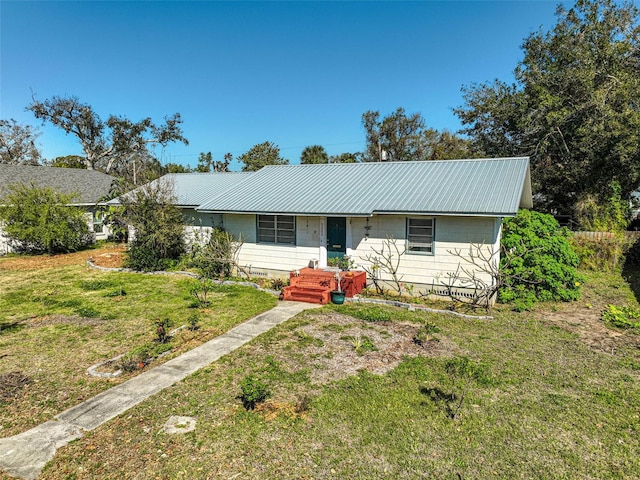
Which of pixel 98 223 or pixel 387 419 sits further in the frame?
pixel 98 223

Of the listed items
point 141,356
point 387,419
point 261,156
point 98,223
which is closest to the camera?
point 387,419

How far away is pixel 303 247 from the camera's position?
551 inches

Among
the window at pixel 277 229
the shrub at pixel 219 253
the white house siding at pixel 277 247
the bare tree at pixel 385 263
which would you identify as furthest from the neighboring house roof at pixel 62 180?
the bare tree at pixel 385 263

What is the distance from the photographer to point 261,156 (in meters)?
42.3

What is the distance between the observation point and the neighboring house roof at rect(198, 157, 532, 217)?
11.7 meters

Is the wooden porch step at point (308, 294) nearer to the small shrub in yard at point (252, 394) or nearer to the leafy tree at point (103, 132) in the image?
the small shrub in yard at point (252, 394)

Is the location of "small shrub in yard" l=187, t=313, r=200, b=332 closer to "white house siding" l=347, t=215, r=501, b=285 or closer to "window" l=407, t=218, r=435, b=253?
"white house siding" l=347, t=215, r=501, b=285

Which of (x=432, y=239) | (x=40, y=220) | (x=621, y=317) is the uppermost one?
(x=40, y=220)

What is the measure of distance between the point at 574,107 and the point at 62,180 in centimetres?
3376

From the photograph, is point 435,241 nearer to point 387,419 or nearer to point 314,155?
point 387,419

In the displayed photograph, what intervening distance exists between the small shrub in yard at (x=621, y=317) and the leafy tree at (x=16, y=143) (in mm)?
53970

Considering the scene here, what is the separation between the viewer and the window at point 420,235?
474 inches

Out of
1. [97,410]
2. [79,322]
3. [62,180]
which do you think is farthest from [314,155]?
[97,410]

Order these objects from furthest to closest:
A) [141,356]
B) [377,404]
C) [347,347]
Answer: [347,347]
[141,356]
[377,404]
